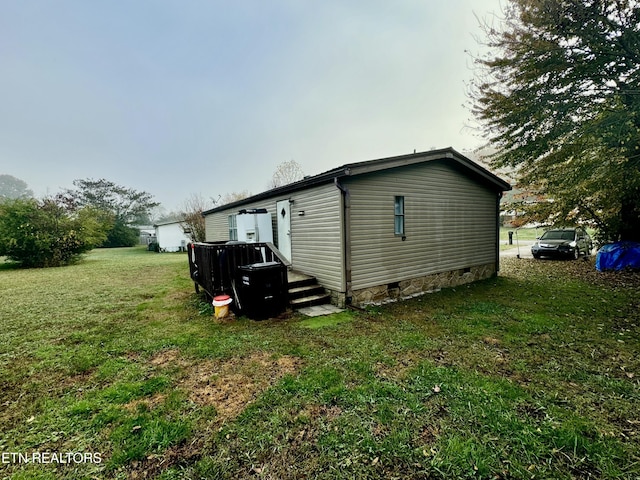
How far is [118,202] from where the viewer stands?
3391cm

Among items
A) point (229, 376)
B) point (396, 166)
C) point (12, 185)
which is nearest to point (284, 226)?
point (396, 166)

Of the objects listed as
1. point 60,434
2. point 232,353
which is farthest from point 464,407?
point 60,434

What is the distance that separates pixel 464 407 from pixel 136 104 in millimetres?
36848

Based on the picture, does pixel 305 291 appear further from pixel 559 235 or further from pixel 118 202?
pixel 118 202

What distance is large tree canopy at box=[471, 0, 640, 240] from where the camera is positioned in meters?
5.77

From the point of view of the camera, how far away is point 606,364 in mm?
3330

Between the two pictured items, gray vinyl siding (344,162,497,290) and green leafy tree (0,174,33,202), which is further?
green leafy tree (0,174,33,202)

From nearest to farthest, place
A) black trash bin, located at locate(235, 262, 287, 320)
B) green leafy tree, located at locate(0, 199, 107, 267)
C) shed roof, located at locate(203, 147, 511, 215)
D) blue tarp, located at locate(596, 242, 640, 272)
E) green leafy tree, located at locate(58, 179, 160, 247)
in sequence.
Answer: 1. black trash bin, located at locate(235, 262, 287, 320)
2. shed roof, located at locate(203, 147, 511, 215)
3. blue tarp, located at locate(596, 242, 640, 272)
4. green leafy tree, located at locate(0, 199, 107, 267)
5. green leafy tree, located at locate(58, 179, 160, 247)

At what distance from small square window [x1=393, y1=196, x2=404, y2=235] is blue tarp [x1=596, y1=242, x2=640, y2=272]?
847 centimetres

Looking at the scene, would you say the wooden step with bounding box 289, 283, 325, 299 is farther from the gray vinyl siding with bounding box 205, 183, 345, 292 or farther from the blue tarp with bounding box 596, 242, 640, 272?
the blue tarp with bounding box 596, 242, 640, 272

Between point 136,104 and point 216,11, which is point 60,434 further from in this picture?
point 136,104

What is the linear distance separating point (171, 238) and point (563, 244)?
90.1 feet

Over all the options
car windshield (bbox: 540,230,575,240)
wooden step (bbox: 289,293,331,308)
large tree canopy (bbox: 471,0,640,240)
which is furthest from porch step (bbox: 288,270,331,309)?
car windshield (bbox: 540,230,575,240)

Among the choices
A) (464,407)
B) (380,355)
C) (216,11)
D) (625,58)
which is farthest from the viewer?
(216,11)
